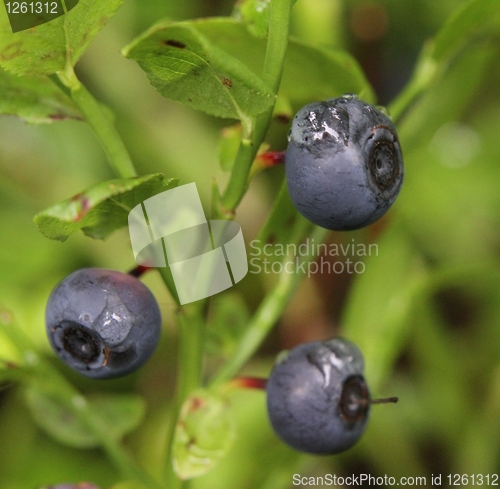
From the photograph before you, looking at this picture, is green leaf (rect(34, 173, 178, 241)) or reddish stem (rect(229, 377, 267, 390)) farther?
reddish stem (rect(229, 377, 267, 390))

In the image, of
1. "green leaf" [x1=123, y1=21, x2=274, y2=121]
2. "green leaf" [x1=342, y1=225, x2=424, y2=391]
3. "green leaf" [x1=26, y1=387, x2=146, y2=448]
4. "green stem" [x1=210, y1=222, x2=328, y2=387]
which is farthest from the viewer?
"green leaf" [x1=342, y1=225, x2=424, y2=391]

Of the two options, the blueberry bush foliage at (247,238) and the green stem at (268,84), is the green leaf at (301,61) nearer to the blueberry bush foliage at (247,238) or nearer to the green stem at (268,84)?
the blueberry bush foliage at (247,238)

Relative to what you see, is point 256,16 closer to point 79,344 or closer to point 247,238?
point 79,344

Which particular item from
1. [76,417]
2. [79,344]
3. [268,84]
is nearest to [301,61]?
[268,84]

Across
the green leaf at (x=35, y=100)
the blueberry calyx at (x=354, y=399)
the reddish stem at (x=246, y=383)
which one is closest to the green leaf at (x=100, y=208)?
the green leaf at (x=35, y=100)

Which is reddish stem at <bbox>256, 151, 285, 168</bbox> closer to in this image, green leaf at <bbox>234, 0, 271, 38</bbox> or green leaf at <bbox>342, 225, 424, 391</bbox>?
green leaf at <bbox>234, 0, 271, 38</bbox>

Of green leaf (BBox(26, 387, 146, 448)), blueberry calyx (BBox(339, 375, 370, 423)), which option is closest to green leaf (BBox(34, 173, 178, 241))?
blueberry calyx (BBox(339, 375, 370, 423))
